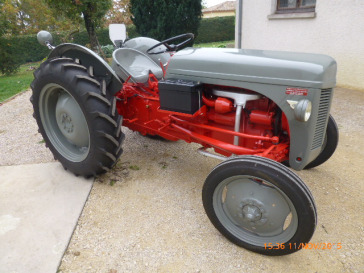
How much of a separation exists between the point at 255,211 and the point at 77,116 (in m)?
1.90

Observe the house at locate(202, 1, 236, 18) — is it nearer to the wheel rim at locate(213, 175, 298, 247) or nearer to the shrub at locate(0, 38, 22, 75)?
the shrub at locate(0, 38, 22, 75)

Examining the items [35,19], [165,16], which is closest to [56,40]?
[35,19]

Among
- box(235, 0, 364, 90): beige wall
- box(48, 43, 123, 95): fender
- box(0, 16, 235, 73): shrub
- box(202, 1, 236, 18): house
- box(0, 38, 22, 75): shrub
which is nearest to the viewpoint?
box(48, 43, 123, 95): fender

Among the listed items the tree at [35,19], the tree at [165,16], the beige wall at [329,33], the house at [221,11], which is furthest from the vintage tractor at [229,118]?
the house at [221,11]

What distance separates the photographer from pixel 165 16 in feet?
27.1

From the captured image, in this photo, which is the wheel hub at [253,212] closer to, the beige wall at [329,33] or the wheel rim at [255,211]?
the wheel rim at [255,211]

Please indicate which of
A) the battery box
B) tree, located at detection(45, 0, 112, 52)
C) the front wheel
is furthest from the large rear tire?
tree, located at detection(45, 0, 112, 52)

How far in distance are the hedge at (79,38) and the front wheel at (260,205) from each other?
11418 mm

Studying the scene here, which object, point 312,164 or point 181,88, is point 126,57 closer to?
point 181,88

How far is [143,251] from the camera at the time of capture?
75.6 inches

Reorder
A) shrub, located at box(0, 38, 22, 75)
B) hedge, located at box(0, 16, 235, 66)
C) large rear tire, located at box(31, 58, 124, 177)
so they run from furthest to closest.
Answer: hedge, located at box(0, 16, 235, 66) < shrub, located at box(0, 38, 22, 75) < large rear tire, located at box(31, 58, 124, 177)

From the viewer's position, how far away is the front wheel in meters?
1.59

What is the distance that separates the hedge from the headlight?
11639 mm

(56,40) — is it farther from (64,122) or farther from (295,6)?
(64,122)
